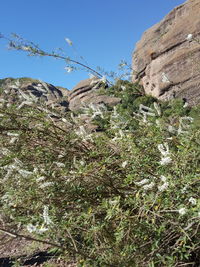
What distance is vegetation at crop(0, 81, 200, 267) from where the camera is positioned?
235 cm

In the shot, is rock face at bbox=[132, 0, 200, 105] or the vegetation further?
rock face at bbox=[132, 0, 200, 105]

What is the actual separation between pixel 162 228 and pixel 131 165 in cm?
71

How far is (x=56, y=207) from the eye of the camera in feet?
8.86

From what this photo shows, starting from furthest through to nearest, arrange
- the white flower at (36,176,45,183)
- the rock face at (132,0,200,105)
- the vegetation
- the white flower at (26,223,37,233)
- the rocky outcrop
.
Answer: the rock face at (132,0,200,105), the rocky outcrop, the white flower at (36,176,45,183), the vegetation, the white flower at (26,223,37,233)

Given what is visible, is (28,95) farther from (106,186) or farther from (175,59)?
(175,59)

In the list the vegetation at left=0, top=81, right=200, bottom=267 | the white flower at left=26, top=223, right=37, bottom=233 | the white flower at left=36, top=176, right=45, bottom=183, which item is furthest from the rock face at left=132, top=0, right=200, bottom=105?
the white flower at left=26, top=223, right=37, bottom=233

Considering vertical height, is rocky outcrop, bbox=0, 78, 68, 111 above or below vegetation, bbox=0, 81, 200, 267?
above

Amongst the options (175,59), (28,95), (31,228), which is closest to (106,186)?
(31,228)

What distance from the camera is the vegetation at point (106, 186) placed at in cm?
235

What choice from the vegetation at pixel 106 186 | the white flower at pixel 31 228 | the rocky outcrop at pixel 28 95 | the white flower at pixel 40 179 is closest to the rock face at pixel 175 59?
the rocky outcrop at pixel 28 95

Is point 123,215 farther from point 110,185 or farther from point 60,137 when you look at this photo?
point 60,137

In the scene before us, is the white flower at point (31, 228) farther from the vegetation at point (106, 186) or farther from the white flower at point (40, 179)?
the white flower at point (40, 179)

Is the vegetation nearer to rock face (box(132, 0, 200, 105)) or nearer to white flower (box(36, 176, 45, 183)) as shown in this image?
white flower (box(36, 176, 45, 183))

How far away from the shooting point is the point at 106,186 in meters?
2.89
